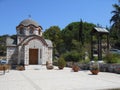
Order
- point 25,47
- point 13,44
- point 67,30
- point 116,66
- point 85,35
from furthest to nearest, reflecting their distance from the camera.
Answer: point 67,30 < point 85,35 < point 13,44 < point 25,47 < point 116,66

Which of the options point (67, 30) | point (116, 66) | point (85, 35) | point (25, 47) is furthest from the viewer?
point (67, 30)

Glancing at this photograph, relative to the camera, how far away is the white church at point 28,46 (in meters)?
38.8

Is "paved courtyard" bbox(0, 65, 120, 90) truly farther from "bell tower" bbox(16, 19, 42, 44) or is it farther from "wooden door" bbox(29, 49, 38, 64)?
"bell tower" bbox(16, 19, 42, 44)

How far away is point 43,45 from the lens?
3953cm

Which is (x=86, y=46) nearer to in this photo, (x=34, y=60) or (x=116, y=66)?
(x=34, y=60)

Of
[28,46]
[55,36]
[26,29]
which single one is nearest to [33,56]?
[28,46]

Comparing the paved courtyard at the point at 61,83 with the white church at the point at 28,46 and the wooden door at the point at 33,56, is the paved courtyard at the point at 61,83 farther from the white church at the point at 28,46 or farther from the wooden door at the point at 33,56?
the wooden door at the point at 33,56

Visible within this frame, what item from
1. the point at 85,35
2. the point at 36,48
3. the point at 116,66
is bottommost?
the point at 116,66

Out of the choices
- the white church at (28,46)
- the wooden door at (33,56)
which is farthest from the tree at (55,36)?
the white church at (28,46)

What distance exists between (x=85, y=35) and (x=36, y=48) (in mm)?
26622

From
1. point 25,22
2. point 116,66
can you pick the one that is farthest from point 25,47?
point 116,66

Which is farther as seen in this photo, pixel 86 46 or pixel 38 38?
pixel 86 46

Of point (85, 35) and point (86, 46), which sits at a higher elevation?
point (85, 35)

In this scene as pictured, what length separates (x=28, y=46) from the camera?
38531 millimetres
